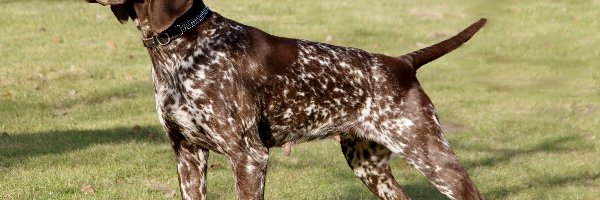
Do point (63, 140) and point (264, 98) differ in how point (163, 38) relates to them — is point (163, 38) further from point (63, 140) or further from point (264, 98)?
point (63, 140)

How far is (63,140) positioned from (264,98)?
6.38 m

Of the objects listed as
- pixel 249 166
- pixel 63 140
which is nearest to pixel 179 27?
pixel 249 166

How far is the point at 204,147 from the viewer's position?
6.71 metres

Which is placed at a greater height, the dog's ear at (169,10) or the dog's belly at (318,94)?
the dog's ear at (169,10)

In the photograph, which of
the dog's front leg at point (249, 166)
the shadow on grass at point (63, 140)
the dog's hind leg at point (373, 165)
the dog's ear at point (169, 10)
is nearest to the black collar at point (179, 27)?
the dog's ear at point (169, 10)

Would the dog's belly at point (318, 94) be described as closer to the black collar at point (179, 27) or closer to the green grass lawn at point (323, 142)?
the black collar at point (179, 27)

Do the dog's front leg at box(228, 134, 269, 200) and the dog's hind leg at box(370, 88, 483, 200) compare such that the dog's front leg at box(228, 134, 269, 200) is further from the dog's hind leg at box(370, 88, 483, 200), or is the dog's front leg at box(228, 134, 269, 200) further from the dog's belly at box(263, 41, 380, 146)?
the dog's hind leg at box(370, 88, 483, 200)

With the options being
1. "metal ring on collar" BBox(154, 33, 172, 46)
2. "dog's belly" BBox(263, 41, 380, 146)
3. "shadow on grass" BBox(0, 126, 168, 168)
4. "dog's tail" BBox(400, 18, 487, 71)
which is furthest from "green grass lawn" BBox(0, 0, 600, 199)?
"metal ring on collar" BBox(154, 33, 172, 46)

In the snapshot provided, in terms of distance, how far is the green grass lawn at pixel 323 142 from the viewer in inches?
406

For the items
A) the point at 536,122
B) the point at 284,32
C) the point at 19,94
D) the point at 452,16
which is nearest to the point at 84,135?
the point at 19,94

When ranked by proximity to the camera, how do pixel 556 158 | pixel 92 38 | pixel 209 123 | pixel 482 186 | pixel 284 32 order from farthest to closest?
pixel 284 32 < pixel 92 38 < pixel 556 158 < pixel 482 186 < pixel 209 123

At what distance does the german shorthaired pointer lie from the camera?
6.39 meters

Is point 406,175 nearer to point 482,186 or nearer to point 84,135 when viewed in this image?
point 482,186

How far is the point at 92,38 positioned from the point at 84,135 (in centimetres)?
781
